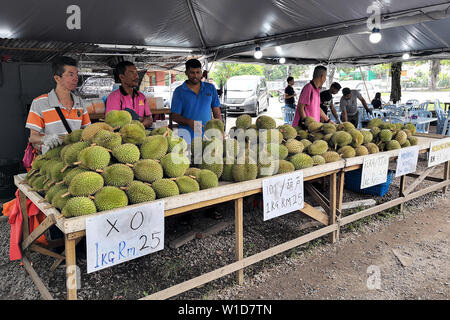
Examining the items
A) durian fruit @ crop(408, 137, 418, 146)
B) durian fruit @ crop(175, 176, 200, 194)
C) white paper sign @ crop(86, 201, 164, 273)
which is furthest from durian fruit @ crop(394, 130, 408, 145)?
white paper sign @ crop(86, 201, 164, 273)

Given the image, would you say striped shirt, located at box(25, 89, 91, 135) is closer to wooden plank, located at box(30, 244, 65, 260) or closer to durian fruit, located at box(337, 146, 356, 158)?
wooden plank, located at box(30, 244, 65, 260)

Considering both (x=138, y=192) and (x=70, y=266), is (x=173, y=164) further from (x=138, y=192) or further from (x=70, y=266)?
(x=70, y=266)

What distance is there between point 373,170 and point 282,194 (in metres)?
1.15

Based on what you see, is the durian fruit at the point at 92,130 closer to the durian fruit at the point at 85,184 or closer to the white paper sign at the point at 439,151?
the durian fruit at the point at 85,184

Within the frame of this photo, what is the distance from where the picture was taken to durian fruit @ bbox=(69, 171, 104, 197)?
5.17 ft

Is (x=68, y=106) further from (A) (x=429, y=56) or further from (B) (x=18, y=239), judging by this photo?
(A) (x=429, y=56)

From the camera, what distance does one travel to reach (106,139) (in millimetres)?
1773

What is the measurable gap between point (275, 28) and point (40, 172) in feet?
15.5

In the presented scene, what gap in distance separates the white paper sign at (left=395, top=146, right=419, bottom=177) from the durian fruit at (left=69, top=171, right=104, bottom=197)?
2.83 metres

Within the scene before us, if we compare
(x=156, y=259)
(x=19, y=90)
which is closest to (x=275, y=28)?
(x=19, y=90)

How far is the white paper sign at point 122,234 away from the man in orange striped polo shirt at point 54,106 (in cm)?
110

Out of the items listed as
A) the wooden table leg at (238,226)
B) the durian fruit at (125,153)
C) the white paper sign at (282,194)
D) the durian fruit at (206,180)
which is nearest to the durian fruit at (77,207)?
the durian fruit at (125,153)

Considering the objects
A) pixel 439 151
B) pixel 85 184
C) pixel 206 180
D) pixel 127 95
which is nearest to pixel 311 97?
pixel 439 151

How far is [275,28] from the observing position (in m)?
5.61
